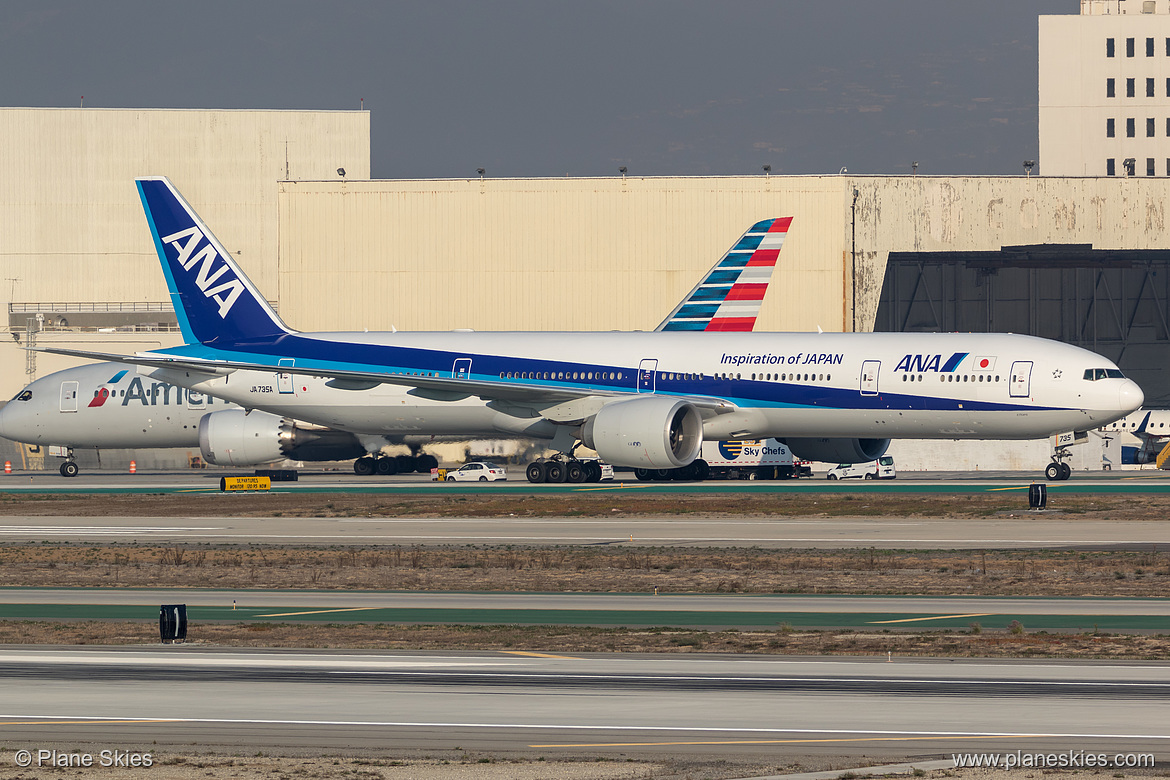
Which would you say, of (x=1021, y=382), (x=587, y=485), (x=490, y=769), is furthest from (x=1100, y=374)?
(x=490, y=769)

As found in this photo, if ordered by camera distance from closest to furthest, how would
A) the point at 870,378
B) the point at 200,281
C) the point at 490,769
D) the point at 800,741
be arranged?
the point at 490,769 → the point at 800,741 → the point at 870,378 → the point at 200,281

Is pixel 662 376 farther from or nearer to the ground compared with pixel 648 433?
farther from the ground

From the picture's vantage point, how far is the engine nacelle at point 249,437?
57625 mm

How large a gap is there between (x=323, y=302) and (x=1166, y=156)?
333 ft

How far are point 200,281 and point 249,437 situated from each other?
6.35 metres

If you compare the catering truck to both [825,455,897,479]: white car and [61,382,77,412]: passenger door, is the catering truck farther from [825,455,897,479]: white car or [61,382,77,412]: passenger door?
[61,382,77,412]: passenger door

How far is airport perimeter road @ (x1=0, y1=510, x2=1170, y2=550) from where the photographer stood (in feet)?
108

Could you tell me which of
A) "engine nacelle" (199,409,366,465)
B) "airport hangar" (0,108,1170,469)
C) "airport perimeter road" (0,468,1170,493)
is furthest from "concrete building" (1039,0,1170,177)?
"engine nacelle" (199,409,366,465)

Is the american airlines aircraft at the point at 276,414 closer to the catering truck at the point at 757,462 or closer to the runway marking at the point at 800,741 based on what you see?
the catering truck at the point at 757,462

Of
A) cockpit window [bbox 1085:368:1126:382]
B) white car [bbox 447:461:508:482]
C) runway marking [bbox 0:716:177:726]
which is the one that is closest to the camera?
runway marking [bbox 0:716:177:726]

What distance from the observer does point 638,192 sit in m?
79.0

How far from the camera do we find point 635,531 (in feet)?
119

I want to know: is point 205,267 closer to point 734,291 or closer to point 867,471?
point 734,291

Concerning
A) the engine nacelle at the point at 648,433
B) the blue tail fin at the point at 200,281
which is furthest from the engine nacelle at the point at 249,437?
the engine nacelle at the point at 648,433
